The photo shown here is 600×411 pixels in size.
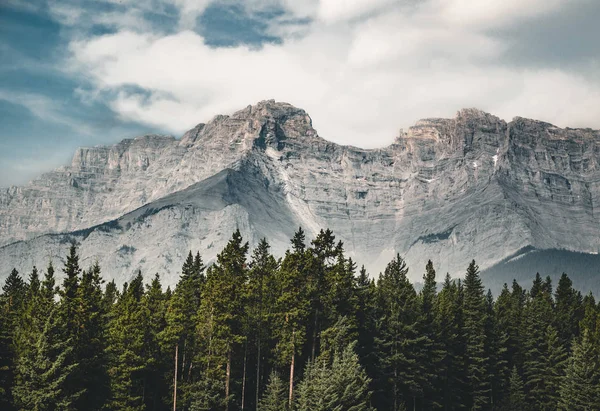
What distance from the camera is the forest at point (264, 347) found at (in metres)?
60.4

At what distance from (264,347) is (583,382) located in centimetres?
3755

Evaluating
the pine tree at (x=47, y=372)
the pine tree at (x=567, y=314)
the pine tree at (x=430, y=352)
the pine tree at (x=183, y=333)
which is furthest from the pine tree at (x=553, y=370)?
the pine tree at (x=47, y=372)

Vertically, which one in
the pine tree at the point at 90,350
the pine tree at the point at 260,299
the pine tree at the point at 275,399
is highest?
the pine tree at the point at 260,299

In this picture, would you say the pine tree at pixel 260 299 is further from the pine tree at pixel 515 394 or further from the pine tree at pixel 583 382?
the pine tree at pixel 515 394

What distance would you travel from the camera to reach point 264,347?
78.4 meters

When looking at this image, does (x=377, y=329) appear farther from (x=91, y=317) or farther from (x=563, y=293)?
(x=563, y=293)

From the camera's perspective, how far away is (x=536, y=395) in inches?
4269

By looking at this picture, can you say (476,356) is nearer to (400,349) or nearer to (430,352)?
(430,352)

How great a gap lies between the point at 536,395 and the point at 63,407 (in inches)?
2818

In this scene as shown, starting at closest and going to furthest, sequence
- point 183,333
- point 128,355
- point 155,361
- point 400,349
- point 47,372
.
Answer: point 47,372, point 128,355, point 155,361, point 183,333, point 400,349

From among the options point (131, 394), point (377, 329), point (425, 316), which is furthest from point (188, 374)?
point (425, 316)

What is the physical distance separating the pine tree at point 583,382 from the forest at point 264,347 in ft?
0.54

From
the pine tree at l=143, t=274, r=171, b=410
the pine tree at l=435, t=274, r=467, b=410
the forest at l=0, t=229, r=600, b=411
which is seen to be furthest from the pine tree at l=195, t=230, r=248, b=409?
the pine tree at l=435, t=274, r=467, b=410

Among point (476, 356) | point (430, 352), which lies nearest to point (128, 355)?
point (430, 352)
